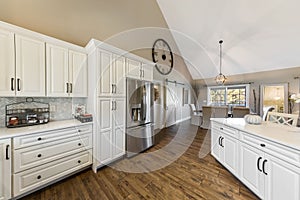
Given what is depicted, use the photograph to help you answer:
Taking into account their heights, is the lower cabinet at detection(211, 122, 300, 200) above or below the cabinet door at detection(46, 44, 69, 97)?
below

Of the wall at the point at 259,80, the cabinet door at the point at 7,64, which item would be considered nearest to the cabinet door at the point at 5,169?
the cabinet door at the point at 7,64

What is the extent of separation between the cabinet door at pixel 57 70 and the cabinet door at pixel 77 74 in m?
0.08

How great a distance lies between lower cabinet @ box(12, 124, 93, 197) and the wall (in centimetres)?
691

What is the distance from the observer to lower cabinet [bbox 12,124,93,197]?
165cm

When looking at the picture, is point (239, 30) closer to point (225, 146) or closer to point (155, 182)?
point (225, 146)

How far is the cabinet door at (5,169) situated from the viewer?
1514 millimetres

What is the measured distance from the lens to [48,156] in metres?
1.88

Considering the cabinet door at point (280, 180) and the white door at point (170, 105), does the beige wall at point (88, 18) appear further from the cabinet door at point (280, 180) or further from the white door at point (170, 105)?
the cabinet door at point (280, 180)

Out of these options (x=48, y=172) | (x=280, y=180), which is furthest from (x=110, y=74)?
(x=280, y=180)

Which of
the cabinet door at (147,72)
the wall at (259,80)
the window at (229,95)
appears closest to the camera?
the cabinet door at (147,72)

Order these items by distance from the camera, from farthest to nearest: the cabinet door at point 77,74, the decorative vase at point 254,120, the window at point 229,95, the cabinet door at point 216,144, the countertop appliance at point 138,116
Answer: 1. the window at point 229,95
2. the countertop appliance at point 138,116
3. the cabinet door at point 216,144
4. the cabinet door at point 77,74
5. the decorative vase at point 254,120

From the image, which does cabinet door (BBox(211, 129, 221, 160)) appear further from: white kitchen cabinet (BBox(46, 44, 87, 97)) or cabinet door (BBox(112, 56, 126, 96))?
white kitchen cabinet (BBox(46, 44, 87, 97))

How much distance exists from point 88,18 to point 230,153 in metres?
3.73

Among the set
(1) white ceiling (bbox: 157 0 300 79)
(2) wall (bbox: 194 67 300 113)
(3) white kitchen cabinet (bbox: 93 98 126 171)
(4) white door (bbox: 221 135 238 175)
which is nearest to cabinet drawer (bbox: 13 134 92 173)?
(3) white kitchen cabinet (bbox: 93 98 126 171)
